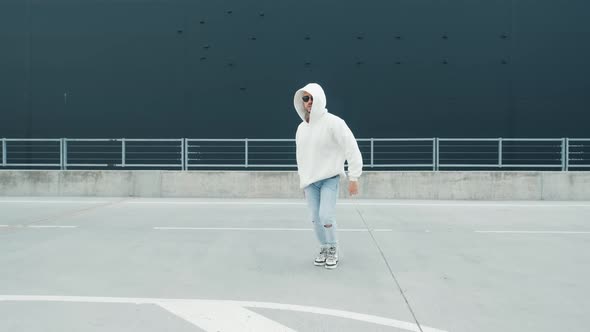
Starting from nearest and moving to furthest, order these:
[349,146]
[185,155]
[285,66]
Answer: [349,146] < [185,155] < [285,66]

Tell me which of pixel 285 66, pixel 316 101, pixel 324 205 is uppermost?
pixel 285 66

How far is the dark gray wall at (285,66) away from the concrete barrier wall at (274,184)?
7.71ft

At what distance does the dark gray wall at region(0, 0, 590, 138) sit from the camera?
13055 mm

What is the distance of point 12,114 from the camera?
1383 centimetres

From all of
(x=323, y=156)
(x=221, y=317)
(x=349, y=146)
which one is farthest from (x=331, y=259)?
(x=221, y=317)

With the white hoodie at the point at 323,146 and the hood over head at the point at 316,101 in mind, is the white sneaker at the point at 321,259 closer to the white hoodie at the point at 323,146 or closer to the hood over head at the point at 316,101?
the white hoodie at the point at 323,146

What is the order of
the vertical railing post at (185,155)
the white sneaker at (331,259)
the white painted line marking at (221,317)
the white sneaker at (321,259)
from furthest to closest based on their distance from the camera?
the vertical railing post at (185,155)
the white sneaker at (321,259)
the white sneaker at (331,259)
the white painted line marking at (221,317)

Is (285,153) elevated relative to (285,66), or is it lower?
lower

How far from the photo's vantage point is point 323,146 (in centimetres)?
448

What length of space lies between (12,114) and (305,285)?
12933 millimetres

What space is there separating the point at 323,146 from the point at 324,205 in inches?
21.3

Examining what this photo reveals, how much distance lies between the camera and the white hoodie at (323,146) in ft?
14.5

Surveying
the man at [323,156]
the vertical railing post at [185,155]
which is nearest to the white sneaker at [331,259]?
the man at [323,156]

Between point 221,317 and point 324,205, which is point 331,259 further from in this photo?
point 221,317
